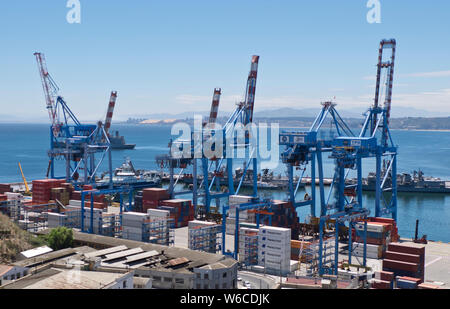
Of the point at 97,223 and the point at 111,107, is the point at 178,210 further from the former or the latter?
the point at 111,107

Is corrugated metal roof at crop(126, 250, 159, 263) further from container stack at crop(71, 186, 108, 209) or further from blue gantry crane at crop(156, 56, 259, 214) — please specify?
blue gantry crane at crop(156, 56, 259, 214)

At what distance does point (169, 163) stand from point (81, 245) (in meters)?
17.3

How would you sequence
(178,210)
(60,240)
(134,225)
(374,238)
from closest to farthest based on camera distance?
(60,240), (374,238), (134,225), (178,210)

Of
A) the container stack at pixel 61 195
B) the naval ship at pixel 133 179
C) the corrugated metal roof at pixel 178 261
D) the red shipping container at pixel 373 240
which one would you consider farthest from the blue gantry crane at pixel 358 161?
the naval ship at pixel 133 179

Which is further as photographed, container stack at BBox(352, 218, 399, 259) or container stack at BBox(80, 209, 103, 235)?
container stack at BBox(80, 209, 103, 235)

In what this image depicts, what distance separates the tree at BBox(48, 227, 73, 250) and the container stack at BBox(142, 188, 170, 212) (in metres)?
13.5

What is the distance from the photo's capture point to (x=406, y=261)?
30.3m

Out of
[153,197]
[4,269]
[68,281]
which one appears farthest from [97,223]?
[68,281]

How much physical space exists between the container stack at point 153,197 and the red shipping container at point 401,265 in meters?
22.1

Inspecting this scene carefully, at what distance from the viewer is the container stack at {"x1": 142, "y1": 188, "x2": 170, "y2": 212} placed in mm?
46531

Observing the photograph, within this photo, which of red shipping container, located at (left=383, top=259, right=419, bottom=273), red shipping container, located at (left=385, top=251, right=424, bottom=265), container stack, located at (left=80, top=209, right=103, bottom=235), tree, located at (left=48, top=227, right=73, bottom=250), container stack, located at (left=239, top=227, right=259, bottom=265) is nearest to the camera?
red shipping container, located at (left=383, top=259, right=419, bottom=273)

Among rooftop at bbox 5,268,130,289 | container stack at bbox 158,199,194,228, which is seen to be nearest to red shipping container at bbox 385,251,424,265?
rooftop at bbox 5,268,130,289

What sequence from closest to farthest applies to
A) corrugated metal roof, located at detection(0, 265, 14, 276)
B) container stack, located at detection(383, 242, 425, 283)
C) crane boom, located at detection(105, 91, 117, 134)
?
corrugated metal roof, located at detection(0, 265, 14, 276) < container stack, located at detection(383, 242, 425, 283) < crane boom, located at detection(105, 91, 117, 134)

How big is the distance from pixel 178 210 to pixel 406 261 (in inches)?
817
